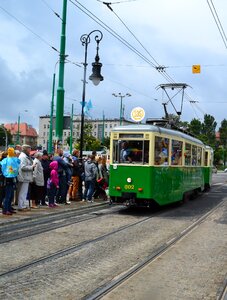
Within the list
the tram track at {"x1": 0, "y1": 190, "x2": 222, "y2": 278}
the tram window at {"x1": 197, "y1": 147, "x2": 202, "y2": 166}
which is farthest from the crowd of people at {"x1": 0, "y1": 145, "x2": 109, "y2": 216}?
the tram window at {"x1": 197, "y1": 147, "x2": 202, "y2": 166}

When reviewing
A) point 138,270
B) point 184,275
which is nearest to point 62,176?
point 138,270

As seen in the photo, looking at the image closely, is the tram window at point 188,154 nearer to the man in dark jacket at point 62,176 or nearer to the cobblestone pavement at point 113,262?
the man in dark jacket at point 62,176

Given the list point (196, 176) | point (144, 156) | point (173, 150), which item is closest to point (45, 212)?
point (144, 156)

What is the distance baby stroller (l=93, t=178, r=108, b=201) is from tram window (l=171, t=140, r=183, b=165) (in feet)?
10.4

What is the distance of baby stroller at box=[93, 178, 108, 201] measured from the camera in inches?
691

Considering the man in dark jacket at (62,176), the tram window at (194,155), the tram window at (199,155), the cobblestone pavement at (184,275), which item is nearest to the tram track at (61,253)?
the cobblestone pavement at (184,275)

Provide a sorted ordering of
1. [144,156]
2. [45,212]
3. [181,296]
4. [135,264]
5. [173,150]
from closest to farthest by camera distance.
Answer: [181,296] < [135,264] < [45,212] < [144,156] < [173,150]

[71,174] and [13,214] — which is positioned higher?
[71,174]

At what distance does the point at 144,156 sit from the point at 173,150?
203cm

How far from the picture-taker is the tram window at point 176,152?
51.0 feet

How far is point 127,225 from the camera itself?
1162 cm

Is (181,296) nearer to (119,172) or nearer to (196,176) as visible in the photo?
(119,172)

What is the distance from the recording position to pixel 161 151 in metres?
14.5

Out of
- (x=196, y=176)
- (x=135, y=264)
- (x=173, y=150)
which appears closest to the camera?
(x=135, y=264)
